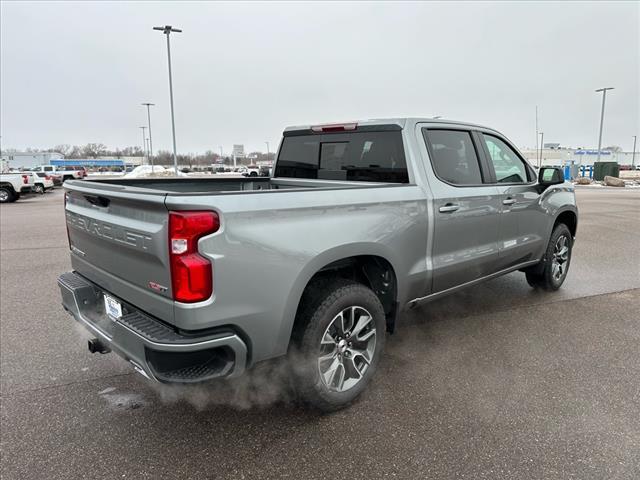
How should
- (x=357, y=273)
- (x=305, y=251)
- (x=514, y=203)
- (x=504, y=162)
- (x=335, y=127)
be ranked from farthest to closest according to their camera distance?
(x=504, y=162), (x=514, y=203), (x=335, y=127), (x=357, y=273), (x=305, y=251)

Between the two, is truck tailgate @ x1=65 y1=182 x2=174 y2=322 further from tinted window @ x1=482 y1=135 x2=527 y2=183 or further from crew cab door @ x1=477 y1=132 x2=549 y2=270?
tinted window @ x1=482 y1=135 x2=527 y2=183

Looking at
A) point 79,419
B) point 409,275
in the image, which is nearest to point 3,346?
point 79,419

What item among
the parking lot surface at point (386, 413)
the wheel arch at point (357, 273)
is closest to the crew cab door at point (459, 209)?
the wheel arch at point (357, 273)

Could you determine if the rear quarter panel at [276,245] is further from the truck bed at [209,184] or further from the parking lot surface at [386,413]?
the parking lot surface at [386,413]

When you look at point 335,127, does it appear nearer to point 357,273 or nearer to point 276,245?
point 357,273

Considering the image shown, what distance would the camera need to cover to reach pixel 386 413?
2994 millimetres

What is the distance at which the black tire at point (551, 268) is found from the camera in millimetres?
5273

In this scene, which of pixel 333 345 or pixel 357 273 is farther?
pixel 357 273

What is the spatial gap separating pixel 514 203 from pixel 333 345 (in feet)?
8.38

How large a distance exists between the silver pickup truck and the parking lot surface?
0.37m

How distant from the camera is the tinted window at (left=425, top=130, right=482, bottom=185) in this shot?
3705 mm

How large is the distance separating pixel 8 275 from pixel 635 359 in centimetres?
757

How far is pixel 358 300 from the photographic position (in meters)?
2.98

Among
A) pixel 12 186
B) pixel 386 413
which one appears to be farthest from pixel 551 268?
pixel 12 186
